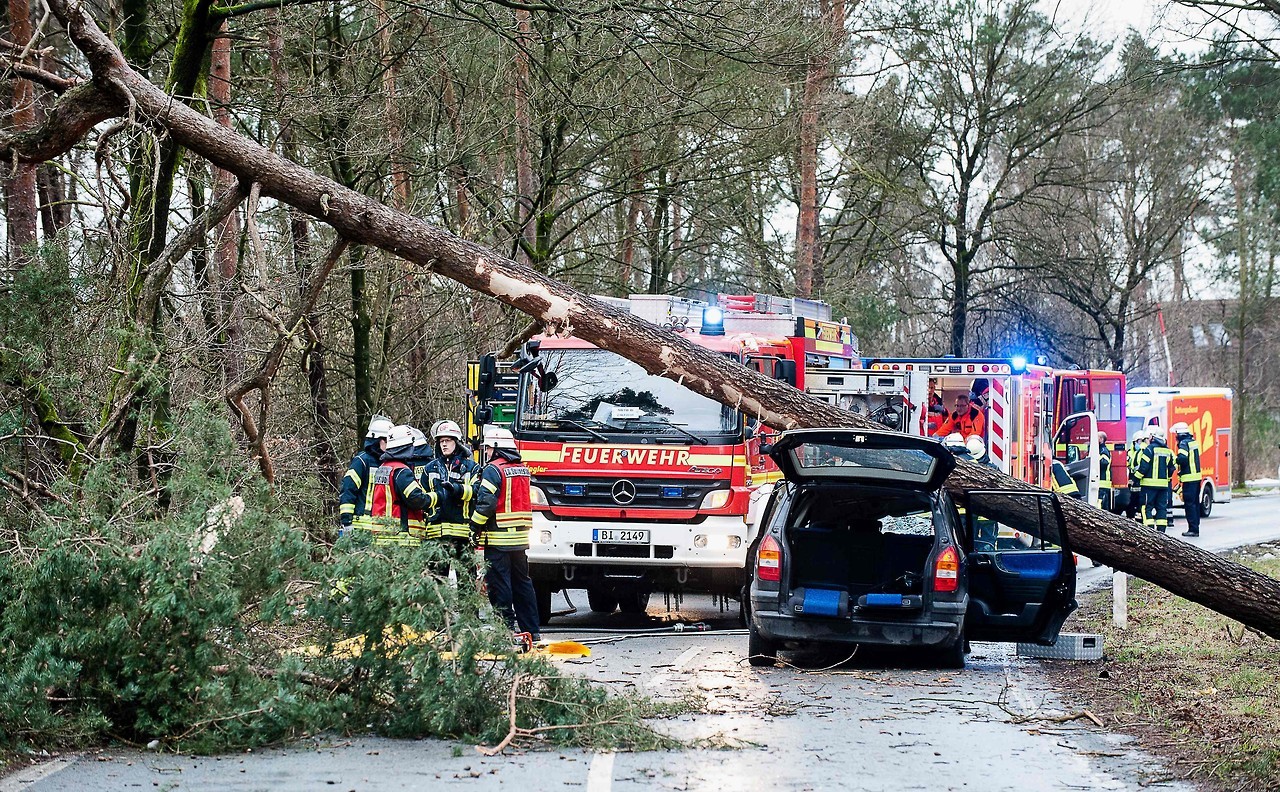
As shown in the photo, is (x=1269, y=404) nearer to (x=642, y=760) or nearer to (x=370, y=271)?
(x=370, y=271)

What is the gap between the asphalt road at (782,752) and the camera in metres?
5.87

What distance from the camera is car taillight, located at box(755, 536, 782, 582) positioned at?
9508 mm

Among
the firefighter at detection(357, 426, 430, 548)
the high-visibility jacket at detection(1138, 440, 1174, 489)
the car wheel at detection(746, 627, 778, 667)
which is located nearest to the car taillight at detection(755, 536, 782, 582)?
the car wheel at detection(746, 627, 778, 667)

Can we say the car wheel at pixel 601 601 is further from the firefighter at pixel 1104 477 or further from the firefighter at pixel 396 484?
the firefighter at pixel 1104 477

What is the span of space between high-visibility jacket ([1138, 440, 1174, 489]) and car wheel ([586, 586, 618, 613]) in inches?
435

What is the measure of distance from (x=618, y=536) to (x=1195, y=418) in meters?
22.1

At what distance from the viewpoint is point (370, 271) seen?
16.8 m

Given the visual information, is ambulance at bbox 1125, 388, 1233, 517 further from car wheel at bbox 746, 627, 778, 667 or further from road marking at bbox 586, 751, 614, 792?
road marking at bbox 586, 751, 614, 792

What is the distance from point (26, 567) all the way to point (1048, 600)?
673 centimetres

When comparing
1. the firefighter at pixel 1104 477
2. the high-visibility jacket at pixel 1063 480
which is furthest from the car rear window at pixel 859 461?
the firefighter at pixel 1104 477

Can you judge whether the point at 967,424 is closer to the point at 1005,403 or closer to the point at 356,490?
the point at 1005,403

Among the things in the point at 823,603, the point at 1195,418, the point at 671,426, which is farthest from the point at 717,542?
the point at 1195,418

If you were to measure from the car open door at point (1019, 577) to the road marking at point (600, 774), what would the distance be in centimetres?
397

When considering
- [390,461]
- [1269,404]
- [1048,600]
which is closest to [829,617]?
[1048,600]
